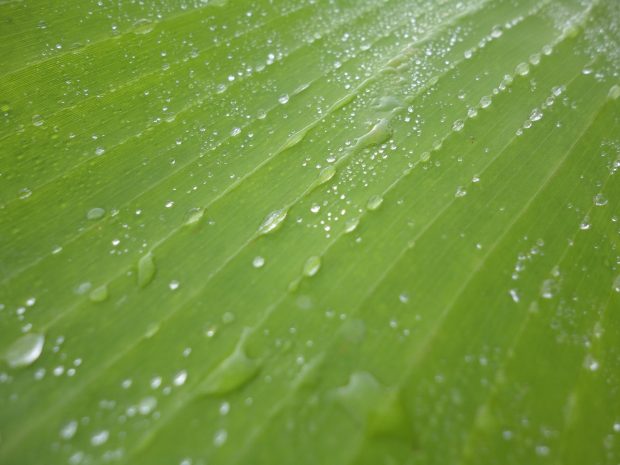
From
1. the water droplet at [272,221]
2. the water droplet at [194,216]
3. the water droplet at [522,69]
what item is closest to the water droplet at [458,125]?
the water droplet at [522,69]

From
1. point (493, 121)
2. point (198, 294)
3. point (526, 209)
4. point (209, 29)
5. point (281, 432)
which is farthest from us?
point (209, 29)

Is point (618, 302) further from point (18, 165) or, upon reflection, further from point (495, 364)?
point (18, 165)

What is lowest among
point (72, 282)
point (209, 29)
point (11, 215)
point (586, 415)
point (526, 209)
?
point (586, 415)

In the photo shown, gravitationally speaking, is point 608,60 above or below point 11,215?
below

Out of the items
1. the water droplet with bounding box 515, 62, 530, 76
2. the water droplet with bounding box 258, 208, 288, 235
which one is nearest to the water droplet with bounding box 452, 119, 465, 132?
the water droplet with bounding box 515, 62, 530, 76

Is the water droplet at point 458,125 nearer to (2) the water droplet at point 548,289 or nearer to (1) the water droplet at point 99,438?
(2) the water droplet at point 548,289

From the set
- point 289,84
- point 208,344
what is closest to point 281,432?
point 208,344

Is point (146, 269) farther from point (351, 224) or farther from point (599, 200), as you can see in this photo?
point (599, 200)
